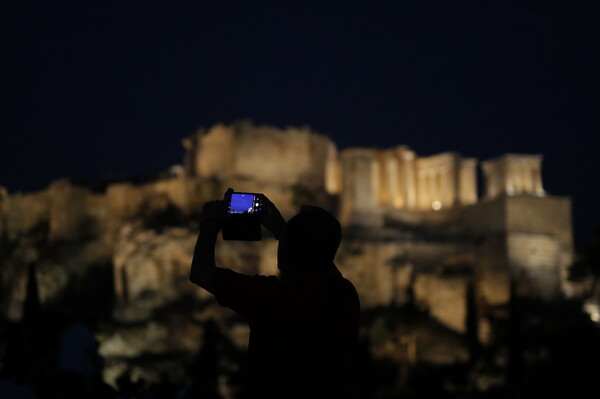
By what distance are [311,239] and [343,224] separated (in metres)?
31.0

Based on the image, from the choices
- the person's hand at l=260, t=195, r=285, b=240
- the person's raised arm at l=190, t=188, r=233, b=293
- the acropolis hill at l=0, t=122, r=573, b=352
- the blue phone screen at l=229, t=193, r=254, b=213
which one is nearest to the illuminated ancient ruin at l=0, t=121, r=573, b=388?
the acropolis hill at l=0, t=122, r=573, b=352

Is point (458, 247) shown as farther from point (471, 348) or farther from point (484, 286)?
point (471, 348)

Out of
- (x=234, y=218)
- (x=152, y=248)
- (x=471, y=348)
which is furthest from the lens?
(x=152, y=248)

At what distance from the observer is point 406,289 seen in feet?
93.8

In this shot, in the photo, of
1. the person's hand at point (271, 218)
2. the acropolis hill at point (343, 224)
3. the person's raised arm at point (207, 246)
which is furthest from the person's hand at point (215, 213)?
the acropolis hill at point (343, 224)

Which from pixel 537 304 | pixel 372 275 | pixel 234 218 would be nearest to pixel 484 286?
pixel 537 304

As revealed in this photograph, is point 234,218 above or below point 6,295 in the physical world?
above

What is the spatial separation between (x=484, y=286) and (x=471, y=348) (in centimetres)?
618

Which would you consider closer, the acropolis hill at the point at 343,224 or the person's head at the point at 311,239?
the person's head at the point at 311,239

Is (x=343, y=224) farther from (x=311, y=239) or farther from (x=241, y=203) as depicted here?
(x=311, y=239)

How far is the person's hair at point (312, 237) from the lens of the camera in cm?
242

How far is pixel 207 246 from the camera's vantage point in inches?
97.0

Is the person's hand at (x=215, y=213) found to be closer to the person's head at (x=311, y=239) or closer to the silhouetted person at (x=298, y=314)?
the silhouetted person at (x=298, y=314)

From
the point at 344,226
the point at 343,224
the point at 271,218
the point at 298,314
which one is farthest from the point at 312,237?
the point at 343,224
